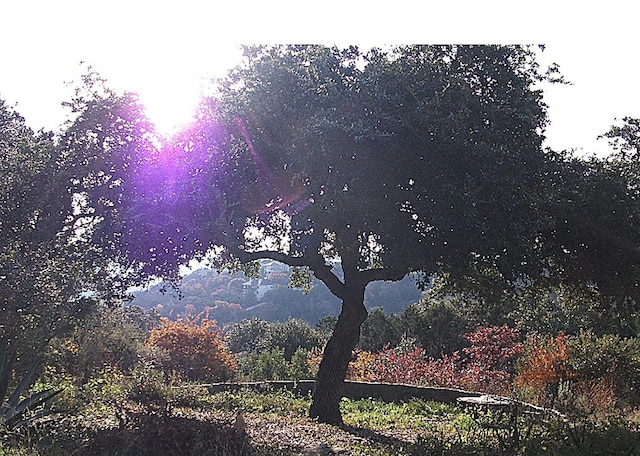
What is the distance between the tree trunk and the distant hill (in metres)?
42.5

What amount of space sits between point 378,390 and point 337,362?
4.76 metres

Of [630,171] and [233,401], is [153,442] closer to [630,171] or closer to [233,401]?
[233,401]

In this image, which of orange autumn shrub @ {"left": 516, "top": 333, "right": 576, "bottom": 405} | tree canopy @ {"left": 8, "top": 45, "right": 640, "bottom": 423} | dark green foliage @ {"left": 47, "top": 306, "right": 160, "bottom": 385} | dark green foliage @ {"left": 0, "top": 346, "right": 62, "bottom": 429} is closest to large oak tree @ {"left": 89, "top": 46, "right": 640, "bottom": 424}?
tree canopy @ {"left": 8, "top": 45, "right": 640, "bottom": 423}

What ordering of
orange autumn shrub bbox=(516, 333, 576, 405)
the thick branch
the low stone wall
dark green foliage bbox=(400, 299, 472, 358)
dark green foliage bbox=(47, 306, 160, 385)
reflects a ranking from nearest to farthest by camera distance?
the thick branch, the low stone wall, orange autumn shrub bbox=(516, 333, 576, 405), dark green foliage bbox=(47, 306, 160, 385), dark green foliage bbox=(400, 299, 472, 358)

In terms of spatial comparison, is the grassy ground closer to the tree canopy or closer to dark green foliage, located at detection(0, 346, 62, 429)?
dark green foliage, located at detection(0, 346, 62, 429)

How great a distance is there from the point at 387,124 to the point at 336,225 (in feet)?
6.38

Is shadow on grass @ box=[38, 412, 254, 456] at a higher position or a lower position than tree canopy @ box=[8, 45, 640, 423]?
lower

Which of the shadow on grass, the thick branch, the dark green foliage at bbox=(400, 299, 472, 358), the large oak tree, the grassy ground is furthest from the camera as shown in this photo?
the dark green foliage at bbox=(400, 299, 472, 358)

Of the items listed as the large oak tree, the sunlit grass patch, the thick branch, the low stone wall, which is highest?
the large oak tree

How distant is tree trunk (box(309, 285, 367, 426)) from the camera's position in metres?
9.52

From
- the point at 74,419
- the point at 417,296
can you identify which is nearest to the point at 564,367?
the point at 74,419

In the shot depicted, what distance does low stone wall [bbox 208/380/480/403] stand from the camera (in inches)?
524

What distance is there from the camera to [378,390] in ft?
45.6

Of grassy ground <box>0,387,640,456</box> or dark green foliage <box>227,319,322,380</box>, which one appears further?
dark green foliage <box>227,319,322,380</box>
